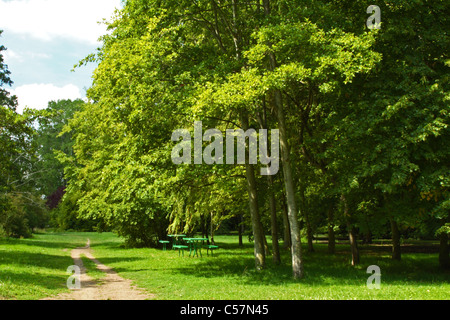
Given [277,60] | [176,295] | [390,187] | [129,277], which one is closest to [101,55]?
[277,60]

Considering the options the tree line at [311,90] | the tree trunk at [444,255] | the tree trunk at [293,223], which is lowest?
the tree trunk at [444,255]

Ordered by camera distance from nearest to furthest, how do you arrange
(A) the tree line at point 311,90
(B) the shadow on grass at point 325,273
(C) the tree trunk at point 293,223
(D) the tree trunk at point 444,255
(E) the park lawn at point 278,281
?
(E) the park lawn at point 278,281, (A) the tree line at point 311,90, (B) the shadow on grass at point 325,273, (C) the tree trunk at point 293,223, (D) the tree trunk at point 444,255

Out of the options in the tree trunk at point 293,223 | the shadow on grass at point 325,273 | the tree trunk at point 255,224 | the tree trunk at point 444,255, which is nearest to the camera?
the shadow on grass at point 325,273

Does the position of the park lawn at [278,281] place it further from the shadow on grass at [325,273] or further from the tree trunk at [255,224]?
the tree trunk at [255,224]

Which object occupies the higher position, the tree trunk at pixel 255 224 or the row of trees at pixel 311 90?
the row of trees at pixel 311 90

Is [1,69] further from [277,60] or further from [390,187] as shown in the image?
[390,187]

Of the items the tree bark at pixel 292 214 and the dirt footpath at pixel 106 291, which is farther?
the tree bark at pixel 292 214

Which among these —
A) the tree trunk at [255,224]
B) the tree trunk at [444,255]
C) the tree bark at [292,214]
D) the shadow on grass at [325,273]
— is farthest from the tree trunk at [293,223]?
the tree trunk at [444,255]

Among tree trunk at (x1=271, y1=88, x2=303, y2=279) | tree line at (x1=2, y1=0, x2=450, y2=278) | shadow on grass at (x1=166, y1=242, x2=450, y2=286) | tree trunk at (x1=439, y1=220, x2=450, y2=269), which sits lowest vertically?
shadow on grass at (x1=166, y1=242, x2=450, y2=286)

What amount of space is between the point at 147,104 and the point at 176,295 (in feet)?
20.1

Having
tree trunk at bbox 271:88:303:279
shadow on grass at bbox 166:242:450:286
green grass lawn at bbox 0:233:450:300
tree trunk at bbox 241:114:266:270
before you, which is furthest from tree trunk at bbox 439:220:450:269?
tree trunk at bbox 241:114:266:270

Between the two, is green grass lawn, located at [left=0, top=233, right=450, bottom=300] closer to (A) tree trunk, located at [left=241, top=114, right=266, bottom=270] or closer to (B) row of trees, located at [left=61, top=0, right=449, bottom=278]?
(A) tree trunk, located at [left=241, top=114, right=266, bottom=270]

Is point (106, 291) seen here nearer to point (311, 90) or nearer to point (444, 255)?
point (311, 90)
